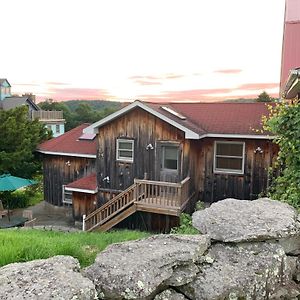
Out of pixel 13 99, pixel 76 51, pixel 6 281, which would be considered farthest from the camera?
pixel 13 99

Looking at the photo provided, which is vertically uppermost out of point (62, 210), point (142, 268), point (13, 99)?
point (13, 99)

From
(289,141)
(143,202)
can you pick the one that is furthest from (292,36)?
(143,202)

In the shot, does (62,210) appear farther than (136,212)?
Yes

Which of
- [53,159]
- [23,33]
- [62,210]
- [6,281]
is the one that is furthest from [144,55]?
[6,281]

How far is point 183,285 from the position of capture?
2.40 meters

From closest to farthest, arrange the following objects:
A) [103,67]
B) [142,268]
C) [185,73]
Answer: [142,268] < [185,73] < [103,67]

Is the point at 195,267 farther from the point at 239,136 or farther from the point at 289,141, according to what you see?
the point at 239,136

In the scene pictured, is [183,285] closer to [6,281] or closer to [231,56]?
[6,281]

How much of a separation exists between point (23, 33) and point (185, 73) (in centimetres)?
970

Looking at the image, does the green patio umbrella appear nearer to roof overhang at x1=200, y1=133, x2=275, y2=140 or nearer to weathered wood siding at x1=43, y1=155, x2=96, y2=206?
weathered wood siding at x1=43, y1=155, x2=96, y2=206

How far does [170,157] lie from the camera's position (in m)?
13.5

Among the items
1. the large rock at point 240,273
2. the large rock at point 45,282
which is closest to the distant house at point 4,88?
the large rock at point 45,282

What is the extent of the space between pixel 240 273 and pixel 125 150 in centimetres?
1168

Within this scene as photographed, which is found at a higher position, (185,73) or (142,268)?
(185,73)
